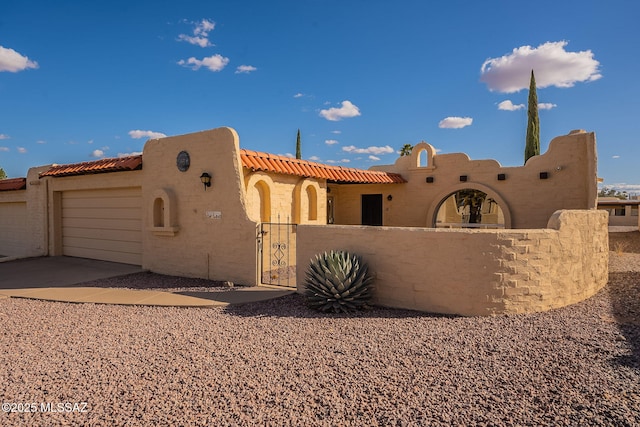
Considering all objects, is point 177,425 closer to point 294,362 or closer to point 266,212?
point 294,362

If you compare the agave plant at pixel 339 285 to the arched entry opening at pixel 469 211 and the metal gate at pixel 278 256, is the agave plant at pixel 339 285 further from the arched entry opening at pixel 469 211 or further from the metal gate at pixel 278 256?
the arched entry opening at pixel 469 211

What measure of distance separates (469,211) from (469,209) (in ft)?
0.29

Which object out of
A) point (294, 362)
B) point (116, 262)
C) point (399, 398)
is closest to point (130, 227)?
point (116, 262)

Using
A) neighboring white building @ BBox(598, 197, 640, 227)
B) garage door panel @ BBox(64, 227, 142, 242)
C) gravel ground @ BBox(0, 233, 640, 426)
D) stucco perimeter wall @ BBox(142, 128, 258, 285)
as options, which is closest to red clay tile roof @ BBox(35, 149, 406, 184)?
stucco perimeter wall @ BBox(142, 128, 258, 285)

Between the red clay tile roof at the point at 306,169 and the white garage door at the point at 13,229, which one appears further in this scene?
the white garage door at the point at 13,229

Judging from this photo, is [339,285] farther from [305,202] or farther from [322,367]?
[305,202]

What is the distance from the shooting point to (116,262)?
1172 cm

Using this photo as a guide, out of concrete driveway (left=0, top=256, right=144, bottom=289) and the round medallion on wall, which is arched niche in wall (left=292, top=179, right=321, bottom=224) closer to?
the round medallion on wall

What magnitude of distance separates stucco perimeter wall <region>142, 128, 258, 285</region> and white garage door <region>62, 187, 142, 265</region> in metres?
1.08

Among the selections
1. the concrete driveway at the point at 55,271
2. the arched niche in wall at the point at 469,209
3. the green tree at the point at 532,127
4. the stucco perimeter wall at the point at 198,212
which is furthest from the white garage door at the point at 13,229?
the green tree at the point at 532,127

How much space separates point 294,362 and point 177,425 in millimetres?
1512

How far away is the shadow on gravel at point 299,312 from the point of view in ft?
19.9

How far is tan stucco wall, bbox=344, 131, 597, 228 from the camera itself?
38.5 ft

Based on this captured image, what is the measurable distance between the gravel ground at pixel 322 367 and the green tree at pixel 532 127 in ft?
59.2
